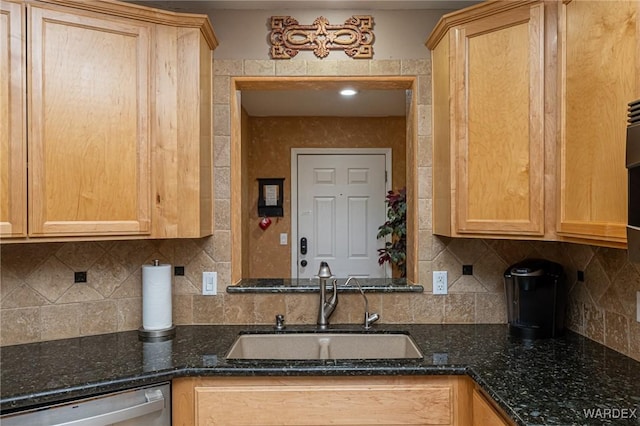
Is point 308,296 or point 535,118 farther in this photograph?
point 308,296

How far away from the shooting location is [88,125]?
1.78 meters

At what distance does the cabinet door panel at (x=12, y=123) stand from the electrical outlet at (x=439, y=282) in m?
1.80

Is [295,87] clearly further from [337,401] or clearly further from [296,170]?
[296,170]

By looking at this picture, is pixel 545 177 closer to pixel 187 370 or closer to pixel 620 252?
pixel 620 252

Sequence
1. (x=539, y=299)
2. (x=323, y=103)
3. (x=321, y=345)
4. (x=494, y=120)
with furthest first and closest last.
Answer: (x=323, y=103) < (x=321, y=345) < (x=539, y=299) < (x=494, y=120)

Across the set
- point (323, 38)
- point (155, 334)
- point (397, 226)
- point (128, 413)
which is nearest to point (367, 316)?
point (155, 334)

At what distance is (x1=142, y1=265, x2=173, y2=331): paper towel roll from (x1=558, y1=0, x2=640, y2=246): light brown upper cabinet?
1.69 m

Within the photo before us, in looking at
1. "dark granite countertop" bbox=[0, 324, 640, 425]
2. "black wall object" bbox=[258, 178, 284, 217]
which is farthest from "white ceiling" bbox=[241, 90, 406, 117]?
"dark granite countertop" bbox=[0, 324, 640, 425]

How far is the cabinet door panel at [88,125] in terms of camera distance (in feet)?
5.59

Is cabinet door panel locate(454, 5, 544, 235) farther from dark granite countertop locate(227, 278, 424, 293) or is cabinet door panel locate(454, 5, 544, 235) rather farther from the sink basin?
the sink basin

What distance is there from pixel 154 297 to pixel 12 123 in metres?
0.90

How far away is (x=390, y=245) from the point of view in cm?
391

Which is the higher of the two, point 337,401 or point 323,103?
point 323,103

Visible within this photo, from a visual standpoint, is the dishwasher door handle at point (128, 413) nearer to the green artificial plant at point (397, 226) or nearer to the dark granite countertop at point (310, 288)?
the dark granite countertop at point (310, 288)
